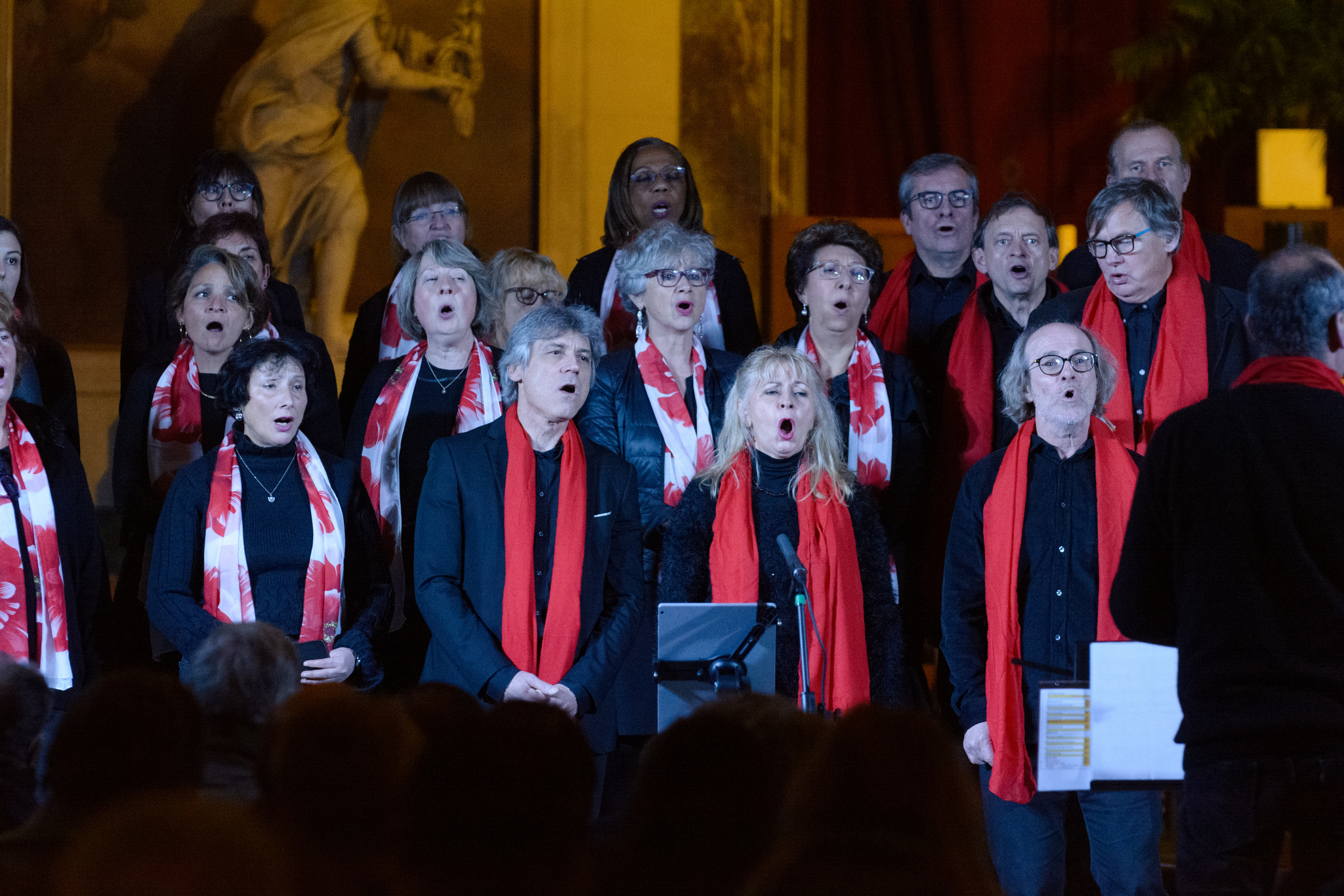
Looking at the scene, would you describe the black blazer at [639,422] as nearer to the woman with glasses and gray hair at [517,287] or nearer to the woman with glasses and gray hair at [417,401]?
the woman with glasses and gray hair at [417,401]

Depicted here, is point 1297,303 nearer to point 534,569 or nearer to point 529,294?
point 534,569

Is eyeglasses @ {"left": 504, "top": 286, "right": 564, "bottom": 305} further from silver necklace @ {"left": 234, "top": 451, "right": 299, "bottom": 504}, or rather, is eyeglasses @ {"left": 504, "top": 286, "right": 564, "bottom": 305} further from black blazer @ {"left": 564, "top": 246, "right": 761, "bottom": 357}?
silver necklace @ {"left": 234, "top": 451, "right": 299, "bottom": 504}

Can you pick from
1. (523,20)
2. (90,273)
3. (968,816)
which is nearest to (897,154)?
(523,20)

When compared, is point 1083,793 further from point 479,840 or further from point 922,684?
point 479,840

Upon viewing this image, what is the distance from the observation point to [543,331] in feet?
11.7

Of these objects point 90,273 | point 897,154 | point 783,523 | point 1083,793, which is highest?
point 897,154

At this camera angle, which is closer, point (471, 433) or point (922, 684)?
point (471, 433)

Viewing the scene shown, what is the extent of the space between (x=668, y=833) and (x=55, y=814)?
668 mm

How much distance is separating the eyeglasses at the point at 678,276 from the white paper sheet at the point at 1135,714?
60.9 inches

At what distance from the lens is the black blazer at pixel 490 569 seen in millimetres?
3324

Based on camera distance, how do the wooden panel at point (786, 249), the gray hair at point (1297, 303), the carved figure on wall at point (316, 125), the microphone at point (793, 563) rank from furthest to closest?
the carved figure on wall at point (316, 125) < the wooden panel at point (786, 249) < the microphone at point (793, 563) < the gray hair at point (1297, 303)

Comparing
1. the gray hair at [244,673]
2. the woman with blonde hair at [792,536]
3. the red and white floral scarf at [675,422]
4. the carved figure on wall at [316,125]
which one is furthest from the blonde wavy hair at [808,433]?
the carved figure on wall at [316,125]

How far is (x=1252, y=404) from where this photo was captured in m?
2.40

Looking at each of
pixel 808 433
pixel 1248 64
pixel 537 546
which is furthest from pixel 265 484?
pixel 1248 64
